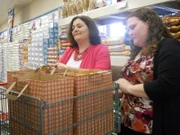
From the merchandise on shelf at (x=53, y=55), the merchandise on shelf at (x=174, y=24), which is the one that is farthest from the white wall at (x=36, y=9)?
the merchandise on shelf at (x=174, y=24)

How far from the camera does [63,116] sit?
0.94 metres

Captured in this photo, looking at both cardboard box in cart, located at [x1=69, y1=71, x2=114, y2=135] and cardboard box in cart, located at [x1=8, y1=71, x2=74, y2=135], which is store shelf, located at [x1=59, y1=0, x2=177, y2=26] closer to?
cardboard box in cart, located at [x1=69, y1=71, x2=114, y2=135]

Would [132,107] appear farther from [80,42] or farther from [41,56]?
[41,56]

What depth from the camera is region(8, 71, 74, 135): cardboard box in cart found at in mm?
875

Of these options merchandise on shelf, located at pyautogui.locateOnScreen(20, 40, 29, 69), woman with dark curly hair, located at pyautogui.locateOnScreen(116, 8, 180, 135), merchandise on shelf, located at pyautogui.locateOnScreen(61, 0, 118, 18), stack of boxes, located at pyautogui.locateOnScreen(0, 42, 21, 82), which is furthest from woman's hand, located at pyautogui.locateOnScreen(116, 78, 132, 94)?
stack of boxes, located at pyautogui.locateOnScreen(0, 42, 21, 82)

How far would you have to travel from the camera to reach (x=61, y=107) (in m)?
0.94

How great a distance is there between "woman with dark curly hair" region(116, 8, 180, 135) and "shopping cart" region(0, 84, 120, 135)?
20 centimetres

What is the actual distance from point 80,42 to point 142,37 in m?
0.67

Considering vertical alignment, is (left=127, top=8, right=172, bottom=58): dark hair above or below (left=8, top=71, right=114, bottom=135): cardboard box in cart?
above

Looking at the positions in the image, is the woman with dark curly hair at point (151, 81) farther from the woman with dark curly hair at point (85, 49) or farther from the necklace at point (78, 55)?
the necklace at point (78, 55)

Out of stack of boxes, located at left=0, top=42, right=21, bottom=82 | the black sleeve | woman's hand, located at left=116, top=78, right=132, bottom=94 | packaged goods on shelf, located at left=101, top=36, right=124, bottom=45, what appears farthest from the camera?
stack of boxes, located at left=0, top=42, right=21, bottom=82

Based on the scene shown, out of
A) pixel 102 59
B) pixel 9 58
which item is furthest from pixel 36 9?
pixel 102 59

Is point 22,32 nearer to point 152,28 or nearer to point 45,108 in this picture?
point 152,28

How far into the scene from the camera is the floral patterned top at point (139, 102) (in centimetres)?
129
